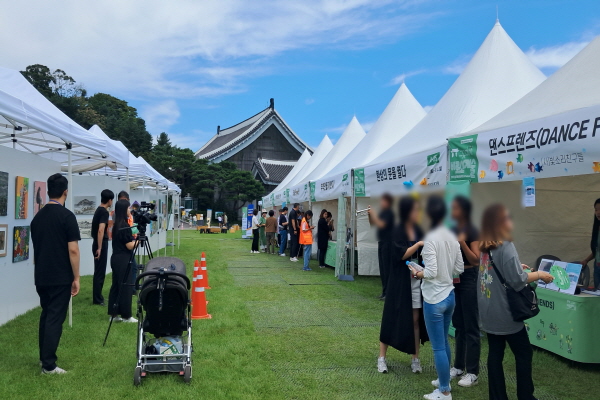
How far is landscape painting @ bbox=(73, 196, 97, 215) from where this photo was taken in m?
11.8

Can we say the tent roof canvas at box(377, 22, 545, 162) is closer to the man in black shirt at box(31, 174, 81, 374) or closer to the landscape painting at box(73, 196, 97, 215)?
the man in black shirt at box(31, 174, 81, 374)

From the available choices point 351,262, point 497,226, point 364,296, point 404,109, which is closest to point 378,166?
point 364,296

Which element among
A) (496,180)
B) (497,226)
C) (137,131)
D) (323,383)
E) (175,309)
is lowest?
(323,383)

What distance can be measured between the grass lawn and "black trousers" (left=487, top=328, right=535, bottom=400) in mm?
602

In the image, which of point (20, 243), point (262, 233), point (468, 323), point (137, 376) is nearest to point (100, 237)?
point (20, 243)

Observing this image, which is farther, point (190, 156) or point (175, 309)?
point (190, 156)

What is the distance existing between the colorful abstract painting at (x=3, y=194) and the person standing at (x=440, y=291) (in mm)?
5687

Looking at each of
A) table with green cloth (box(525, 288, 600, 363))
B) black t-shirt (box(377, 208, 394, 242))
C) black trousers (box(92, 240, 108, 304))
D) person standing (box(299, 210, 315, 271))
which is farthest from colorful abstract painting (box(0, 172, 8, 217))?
person standing (box(299, 210, 315, 271))

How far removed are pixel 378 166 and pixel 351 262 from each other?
3.53 meters

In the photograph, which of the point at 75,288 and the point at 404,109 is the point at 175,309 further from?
the point at 404,109

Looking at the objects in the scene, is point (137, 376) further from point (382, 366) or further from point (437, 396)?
point (437, 396)

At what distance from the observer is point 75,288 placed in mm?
4855

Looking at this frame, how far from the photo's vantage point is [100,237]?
768cm

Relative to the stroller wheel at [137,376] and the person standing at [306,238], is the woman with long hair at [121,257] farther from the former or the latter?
the person standing at [306,238]
